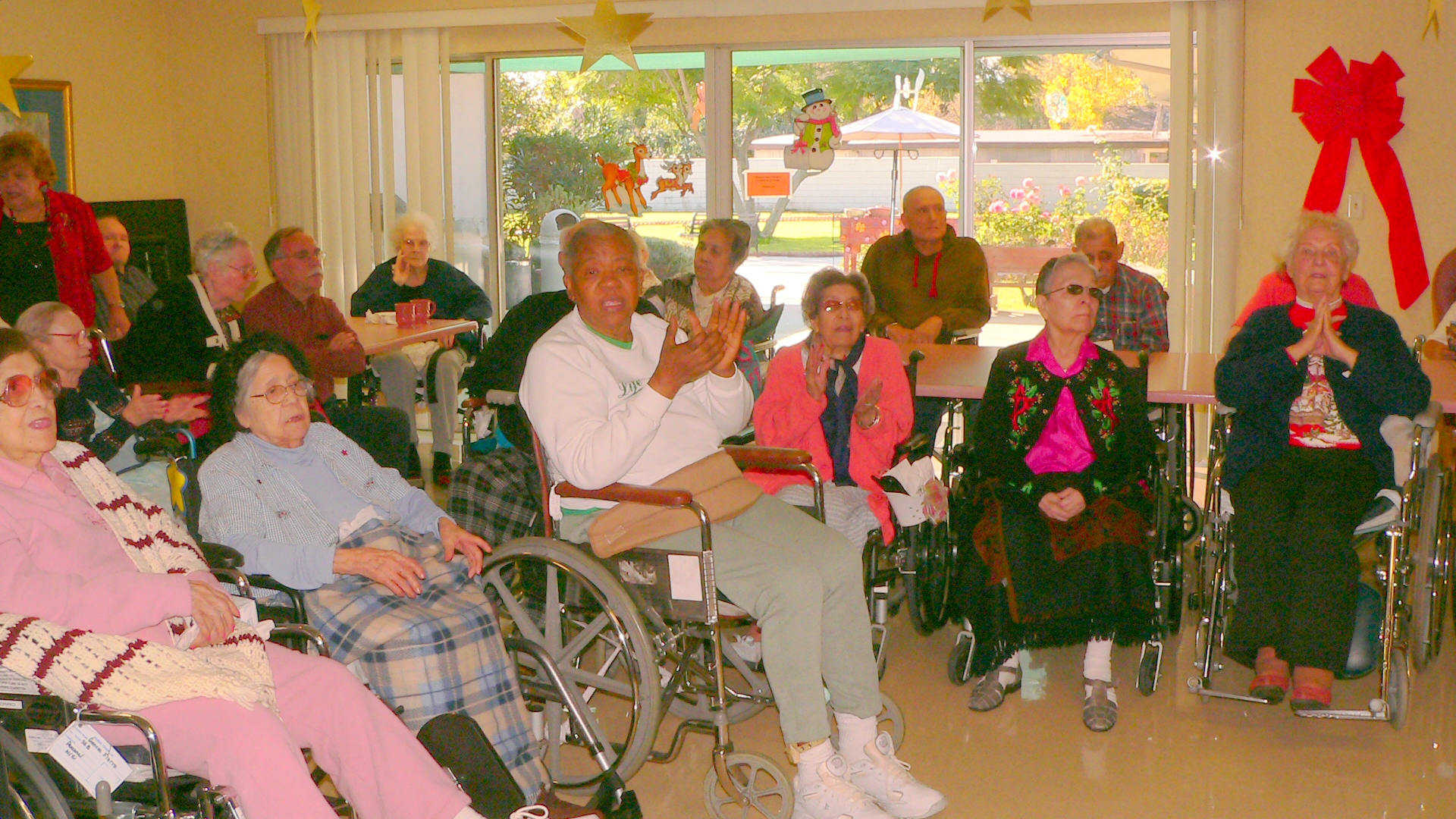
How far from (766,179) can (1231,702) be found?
4.11 metres

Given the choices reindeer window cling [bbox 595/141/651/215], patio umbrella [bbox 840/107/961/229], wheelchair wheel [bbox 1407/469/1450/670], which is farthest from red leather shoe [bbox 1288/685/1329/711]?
reindeer window cling [bbox 595/141/651/215]

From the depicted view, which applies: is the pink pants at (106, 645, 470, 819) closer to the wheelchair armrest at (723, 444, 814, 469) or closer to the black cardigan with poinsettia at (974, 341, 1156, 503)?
the wheelchair armrest at (723, 444, 814, 469)

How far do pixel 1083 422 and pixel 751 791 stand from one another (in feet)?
4.64

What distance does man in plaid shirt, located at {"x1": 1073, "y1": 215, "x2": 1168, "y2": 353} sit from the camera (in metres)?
4.66

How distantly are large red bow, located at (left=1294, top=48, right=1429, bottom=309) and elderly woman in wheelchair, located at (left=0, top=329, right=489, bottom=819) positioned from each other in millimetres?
5028

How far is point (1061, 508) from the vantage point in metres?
3.26

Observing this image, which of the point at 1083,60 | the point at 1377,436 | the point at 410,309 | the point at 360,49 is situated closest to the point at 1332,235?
the point at 1377,436

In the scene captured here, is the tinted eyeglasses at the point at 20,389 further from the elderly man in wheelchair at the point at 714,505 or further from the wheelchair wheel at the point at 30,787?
the elderly man in wheelchair at the point at 714,505

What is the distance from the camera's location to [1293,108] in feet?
18.9

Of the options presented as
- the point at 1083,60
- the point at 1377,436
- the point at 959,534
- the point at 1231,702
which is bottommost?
the point at 1231,702

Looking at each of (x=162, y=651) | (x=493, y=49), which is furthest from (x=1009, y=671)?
(x=493, y=49)

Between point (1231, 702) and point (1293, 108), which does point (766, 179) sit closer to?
point (1293, 108)

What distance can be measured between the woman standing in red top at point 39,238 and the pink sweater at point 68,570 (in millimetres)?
2611

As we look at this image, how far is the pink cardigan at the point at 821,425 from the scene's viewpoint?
3.44m
